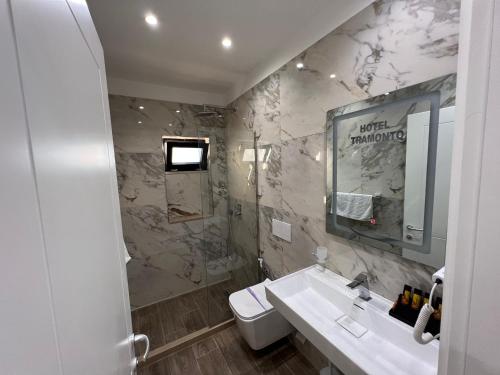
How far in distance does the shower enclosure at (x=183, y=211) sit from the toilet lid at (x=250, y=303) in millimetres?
421

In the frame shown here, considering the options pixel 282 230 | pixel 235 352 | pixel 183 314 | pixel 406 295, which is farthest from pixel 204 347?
pixel 406 295

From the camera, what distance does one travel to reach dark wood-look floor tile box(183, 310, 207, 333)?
7.54 feet

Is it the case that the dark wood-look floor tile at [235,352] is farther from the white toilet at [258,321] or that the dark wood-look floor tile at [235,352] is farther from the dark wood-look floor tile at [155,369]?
the dark wood-look floor tile at [155,369]

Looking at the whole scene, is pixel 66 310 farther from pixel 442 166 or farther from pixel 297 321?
pixel 442 166

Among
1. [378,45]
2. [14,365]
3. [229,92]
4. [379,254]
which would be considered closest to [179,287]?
[379,254]

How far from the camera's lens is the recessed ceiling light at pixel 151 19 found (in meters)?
1.44

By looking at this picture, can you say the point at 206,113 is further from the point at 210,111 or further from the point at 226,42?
the point at 226,42

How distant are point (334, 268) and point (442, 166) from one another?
0.93m

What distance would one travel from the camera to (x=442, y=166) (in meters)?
0.98

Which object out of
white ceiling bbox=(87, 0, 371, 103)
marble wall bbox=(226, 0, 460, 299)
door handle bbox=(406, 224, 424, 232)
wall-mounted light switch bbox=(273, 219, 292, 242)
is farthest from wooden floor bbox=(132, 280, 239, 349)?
white ceiling bbox=(87, 0, 371, 103)

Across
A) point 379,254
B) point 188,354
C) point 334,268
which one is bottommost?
point 188,354

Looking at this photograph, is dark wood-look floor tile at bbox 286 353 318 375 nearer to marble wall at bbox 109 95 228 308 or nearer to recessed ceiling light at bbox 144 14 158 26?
marble wall at bbox 109 95 228 308

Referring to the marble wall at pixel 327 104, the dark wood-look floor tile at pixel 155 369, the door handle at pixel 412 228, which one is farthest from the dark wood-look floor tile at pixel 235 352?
the door handle at pixel 412 228

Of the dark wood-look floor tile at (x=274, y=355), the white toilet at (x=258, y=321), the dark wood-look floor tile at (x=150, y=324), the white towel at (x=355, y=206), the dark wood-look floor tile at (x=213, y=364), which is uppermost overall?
the white towel at (x=355, y=206)
